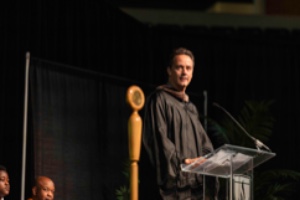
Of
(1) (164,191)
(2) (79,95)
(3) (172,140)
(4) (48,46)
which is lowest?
(1) (164,191)

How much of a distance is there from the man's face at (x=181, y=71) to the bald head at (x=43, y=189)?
137cm

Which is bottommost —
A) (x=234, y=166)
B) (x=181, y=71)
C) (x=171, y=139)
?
(x=234, y=166)

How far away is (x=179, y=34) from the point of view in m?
9.98

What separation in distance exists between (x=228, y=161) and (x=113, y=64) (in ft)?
14.3

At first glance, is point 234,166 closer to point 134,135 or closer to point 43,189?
point 134,135

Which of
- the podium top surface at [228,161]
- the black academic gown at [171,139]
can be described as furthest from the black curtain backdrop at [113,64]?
the podium top surface at [228,161]

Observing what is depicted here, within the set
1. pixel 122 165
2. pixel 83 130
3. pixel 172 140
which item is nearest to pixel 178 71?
pixel 172 140

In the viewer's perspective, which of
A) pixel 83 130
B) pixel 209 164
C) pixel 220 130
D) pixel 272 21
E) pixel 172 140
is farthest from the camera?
pixel 272 21

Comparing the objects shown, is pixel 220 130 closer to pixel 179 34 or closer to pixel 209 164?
pixel 179 34

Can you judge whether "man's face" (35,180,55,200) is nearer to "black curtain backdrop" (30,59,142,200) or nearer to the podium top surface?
"black curtain backdrop" (30,59,142,200)

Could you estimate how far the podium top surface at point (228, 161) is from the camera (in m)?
4.69

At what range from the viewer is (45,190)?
587 centimetres

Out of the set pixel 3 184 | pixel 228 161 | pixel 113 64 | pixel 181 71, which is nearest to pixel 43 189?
pixel 3 184

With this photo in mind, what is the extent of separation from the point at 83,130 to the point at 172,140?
1871mm
